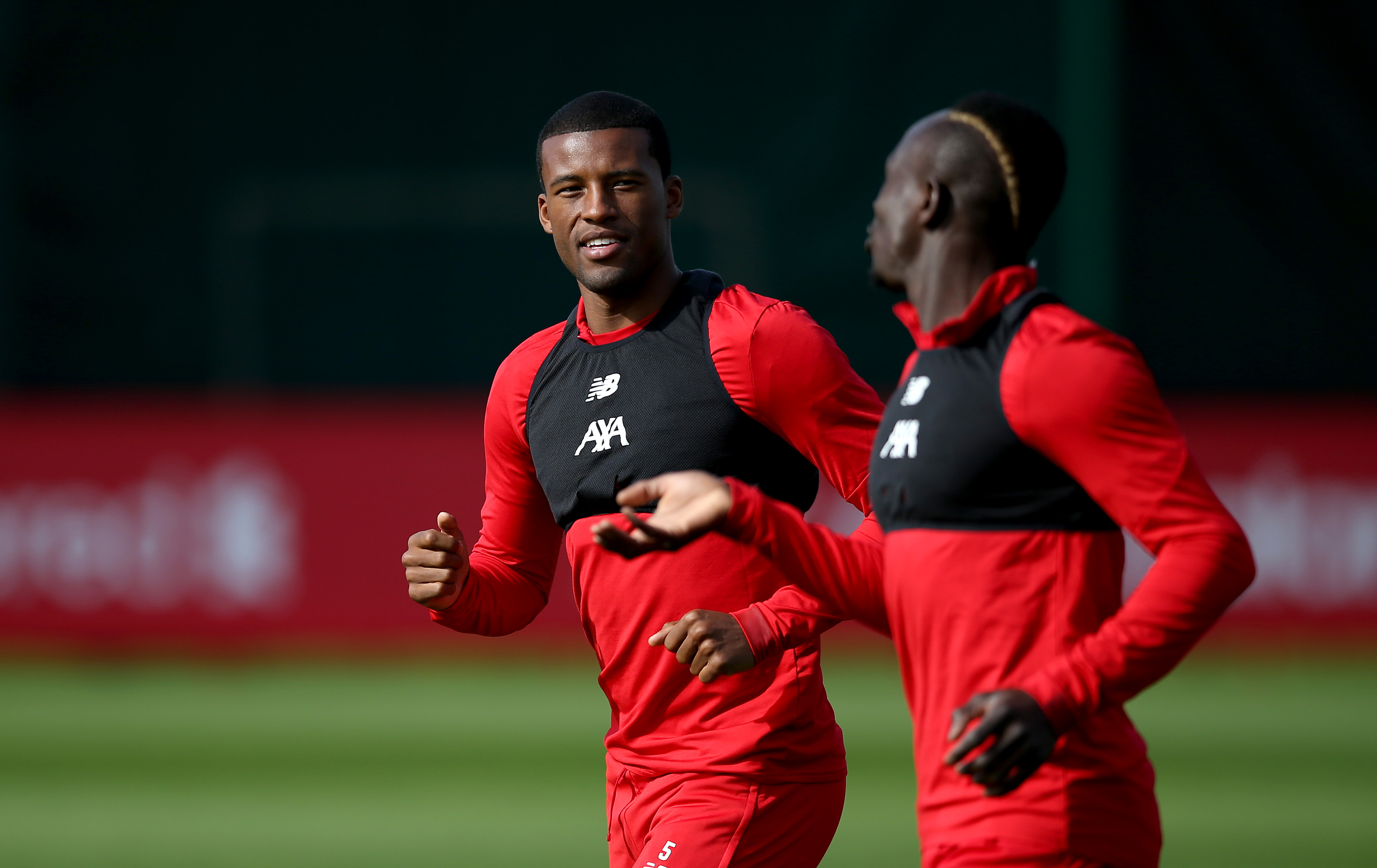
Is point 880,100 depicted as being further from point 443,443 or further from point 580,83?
point 443,443

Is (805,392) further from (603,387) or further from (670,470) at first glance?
(603,387)

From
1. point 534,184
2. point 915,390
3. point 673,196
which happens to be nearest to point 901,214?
point 915,390

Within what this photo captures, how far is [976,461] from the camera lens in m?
2.43

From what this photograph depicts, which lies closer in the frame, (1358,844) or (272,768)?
(1358,844)

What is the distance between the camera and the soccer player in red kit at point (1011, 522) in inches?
89.6

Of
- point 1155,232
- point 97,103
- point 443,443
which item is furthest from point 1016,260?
point 97,103

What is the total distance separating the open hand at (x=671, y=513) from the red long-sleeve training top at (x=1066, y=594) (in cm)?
4

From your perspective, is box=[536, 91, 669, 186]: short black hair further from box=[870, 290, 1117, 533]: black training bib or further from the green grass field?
the green grass field

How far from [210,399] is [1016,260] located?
11.3 metres

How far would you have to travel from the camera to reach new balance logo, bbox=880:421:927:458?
2.53 meters

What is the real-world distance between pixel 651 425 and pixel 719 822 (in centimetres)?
85

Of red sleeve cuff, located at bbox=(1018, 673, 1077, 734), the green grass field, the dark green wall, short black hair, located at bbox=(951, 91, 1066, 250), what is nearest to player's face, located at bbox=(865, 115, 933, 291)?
short black hair, located at bbox=(951, 91, 1066, 250)

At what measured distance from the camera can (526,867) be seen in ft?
21.2

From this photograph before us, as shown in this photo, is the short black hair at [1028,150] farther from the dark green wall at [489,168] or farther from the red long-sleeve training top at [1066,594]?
the dark green wall at [489,168]
